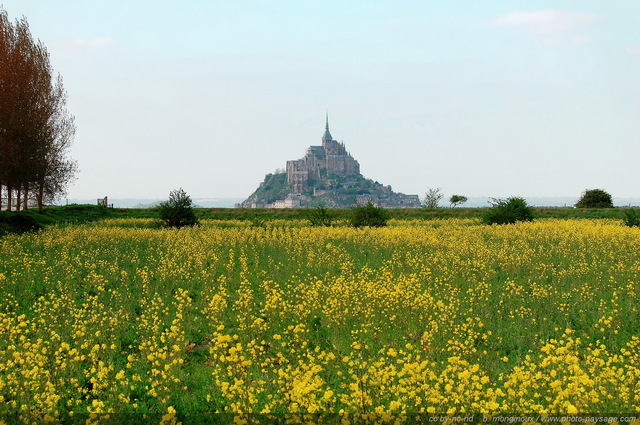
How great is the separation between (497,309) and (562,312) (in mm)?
1351

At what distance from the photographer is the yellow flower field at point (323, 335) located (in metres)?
5.69

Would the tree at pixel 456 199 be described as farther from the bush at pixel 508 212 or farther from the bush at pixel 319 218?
the bush at pixel 319 218

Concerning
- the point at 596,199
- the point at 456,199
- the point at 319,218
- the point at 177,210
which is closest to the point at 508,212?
the point at 319,218

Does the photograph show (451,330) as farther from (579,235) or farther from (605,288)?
(579,235)

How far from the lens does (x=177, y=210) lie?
33469mm

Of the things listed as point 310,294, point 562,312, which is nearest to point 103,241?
point 310,294

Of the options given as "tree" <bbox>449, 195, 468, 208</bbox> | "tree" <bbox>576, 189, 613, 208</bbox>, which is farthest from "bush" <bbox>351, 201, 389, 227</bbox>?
"tree" <bbox>449, 195, 468, 208</bbox>

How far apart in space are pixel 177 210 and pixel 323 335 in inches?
1011

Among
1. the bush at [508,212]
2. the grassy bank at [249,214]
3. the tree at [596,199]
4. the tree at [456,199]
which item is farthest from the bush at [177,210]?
the tree at [456,199]

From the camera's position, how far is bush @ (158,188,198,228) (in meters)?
33.3

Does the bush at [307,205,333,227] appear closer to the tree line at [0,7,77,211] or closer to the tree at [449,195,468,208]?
the tree line at [0,7,77,211]

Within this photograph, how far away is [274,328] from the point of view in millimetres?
9875

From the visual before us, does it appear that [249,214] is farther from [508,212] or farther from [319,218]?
[508,212]

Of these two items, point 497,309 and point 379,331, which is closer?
point 379,331
